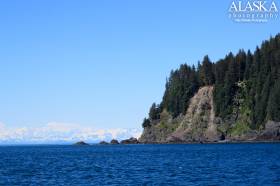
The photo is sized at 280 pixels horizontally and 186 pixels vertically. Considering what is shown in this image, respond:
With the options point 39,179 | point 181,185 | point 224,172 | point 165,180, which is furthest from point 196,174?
point 39,179

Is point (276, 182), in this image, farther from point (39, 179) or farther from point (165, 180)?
point (39, 179)

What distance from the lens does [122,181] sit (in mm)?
71188

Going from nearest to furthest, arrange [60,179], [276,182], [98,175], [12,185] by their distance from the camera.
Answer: [276,182] → [12,185] → [60,179] → [98,175]

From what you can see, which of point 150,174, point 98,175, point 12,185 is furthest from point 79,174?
point 12,185

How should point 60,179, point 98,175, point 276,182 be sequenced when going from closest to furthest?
point 276,182 → point 60,179 → point 98,175

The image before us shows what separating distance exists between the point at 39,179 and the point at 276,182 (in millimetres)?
30772

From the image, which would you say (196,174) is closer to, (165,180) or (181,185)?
(165,180)

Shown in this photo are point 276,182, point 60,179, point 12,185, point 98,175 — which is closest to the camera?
point 276,182

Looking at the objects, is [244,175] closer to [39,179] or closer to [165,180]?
[165,180]

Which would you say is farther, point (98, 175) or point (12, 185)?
point (98, 175)

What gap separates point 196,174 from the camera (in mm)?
78125

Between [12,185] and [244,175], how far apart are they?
2817cm

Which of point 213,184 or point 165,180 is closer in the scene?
point 213,184

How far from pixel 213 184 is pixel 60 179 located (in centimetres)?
2146
